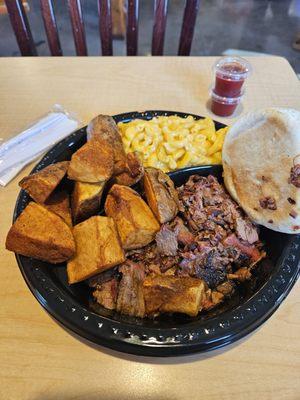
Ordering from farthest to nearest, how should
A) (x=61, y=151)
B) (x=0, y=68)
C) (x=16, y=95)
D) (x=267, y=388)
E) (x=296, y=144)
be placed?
(x=0, y=68) → (x=16, y=95) → (x=61, y=151) → (x=296, y=144) → (x=267, y=388)

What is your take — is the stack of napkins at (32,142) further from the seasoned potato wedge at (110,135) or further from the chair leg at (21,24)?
the chair leg at (21,24)

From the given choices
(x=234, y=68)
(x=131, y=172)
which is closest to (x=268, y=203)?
(x=131, y=172)

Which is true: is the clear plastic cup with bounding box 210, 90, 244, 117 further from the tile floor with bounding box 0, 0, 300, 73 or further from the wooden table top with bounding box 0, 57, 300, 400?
the tile floor with bounding box 0, 0, 300, 73

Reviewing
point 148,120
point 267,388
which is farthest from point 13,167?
point 267,388

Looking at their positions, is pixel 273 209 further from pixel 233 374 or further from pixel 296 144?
pixel 233 374

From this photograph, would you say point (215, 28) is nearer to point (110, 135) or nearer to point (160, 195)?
point (110, 135)

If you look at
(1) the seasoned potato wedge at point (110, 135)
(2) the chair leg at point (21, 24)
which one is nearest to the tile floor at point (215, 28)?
(2) the chair leg at point (21, 24)

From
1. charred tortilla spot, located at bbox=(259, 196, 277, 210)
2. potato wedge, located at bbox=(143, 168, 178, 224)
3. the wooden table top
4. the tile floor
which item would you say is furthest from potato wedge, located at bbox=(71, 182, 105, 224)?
the tile floor
